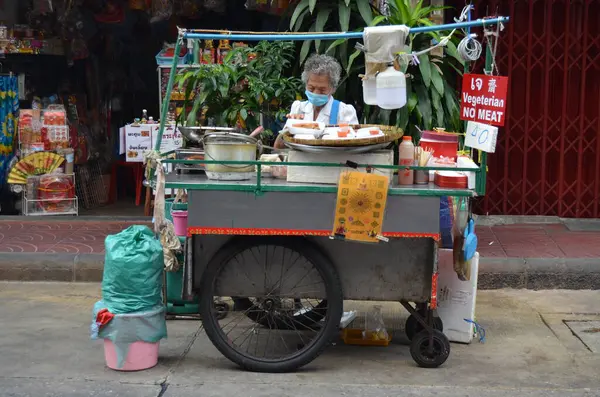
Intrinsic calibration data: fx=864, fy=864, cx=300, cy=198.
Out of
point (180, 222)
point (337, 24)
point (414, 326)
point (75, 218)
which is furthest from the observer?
point (75, 218)

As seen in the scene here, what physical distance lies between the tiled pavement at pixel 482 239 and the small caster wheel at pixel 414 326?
2184mm

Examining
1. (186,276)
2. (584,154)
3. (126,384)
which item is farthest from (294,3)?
(126,384)

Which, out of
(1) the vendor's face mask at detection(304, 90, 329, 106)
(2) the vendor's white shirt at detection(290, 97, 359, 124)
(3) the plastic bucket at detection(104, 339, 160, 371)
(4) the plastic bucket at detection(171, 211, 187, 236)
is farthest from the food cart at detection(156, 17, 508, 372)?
(2) the vendor's white shirt at detection(290, 97, 359, 124)

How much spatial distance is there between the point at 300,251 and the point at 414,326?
3.82 ft

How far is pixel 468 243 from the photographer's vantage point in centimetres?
527

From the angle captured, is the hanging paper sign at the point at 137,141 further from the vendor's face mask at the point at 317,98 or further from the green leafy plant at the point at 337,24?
the vendor's face mask at the point at 317,98

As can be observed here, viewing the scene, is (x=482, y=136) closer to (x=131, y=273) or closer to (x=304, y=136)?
(x=304, y=136)

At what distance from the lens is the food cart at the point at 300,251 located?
509cm

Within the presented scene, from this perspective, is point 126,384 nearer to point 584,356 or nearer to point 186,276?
point 186,276

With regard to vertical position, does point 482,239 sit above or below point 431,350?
above

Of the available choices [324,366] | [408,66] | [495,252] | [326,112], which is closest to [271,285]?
[324,366]

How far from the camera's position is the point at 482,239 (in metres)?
8.68

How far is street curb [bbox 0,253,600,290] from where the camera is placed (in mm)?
7668

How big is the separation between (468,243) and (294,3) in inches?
169
